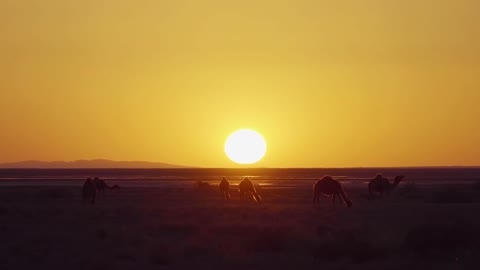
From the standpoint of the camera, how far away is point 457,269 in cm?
1920

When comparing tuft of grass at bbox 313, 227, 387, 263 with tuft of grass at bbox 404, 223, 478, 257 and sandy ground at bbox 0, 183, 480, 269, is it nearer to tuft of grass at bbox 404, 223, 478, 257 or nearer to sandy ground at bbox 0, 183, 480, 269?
sandy ground at bbox 0, 183, 480, 269

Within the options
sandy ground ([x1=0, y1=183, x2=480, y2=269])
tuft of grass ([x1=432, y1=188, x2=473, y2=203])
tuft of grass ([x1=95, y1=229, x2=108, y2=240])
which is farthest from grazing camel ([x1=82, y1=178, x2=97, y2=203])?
tuft of grass ([x1=432, y1=188, x2=473, y2=203])

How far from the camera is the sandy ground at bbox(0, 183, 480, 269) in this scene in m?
20.7

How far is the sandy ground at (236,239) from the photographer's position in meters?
20.7

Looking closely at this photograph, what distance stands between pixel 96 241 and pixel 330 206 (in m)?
18.1

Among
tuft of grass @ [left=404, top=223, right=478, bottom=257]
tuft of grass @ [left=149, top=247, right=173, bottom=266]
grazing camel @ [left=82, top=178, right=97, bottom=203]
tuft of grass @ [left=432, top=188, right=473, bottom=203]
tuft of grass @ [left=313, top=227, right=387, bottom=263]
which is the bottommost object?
tuft of grass @ [left=149, top=247, right=173, bottom=266]

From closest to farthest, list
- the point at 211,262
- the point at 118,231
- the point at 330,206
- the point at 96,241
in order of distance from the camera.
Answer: the point at 211,262 < the point at 96,241 < the point at 118,231 < the point at 330,206

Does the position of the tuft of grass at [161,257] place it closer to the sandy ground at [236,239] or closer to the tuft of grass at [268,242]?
the sandy ground at [236,239]

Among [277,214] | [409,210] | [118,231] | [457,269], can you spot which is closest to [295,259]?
[457,269]

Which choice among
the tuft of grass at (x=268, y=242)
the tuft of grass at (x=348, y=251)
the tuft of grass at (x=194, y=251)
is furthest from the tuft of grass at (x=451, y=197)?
the tuft of grass at (x=194, y=251)

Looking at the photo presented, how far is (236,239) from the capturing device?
25.6 meters

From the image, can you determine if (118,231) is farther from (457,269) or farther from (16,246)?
(457,269)

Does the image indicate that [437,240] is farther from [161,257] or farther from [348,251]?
[161,257]

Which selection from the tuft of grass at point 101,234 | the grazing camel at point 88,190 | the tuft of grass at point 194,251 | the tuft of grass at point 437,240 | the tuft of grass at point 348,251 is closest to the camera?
the tuft of grass at point 348,251
